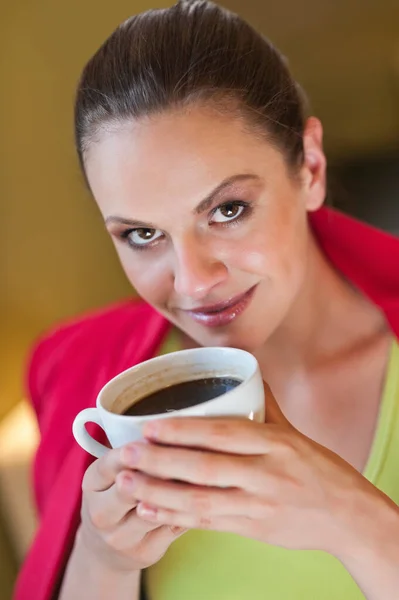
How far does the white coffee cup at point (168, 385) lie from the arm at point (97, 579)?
152 mm

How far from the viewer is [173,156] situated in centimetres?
46

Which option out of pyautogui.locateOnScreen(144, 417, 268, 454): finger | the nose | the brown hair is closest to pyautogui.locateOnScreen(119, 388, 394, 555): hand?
pyautogui.locateOnScreen(144, 417, 268, 454): finger

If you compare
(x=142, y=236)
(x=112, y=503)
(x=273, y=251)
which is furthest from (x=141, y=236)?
(x=112, y=503)

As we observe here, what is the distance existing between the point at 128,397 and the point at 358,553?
0.19m

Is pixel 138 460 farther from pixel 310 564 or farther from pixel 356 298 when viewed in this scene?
pixel 356 298

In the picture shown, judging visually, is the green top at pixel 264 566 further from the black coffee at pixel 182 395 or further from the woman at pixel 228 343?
the black coffee at pixel 182 395

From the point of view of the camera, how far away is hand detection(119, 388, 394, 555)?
1.13ft

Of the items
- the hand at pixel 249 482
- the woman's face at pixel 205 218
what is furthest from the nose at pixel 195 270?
the hand at pixel 249 482

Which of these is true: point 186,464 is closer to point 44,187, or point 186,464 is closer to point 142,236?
point 142,236

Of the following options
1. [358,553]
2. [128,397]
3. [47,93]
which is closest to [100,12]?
[47,93]

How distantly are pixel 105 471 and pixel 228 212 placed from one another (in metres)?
0.21

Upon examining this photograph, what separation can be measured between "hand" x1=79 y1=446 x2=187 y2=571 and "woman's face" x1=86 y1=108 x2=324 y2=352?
149 mm

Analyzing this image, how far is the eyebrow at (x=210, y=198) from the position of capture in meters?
0.46

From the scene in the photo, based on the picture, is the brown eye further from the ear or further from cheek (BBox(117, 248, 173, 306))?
the ear
